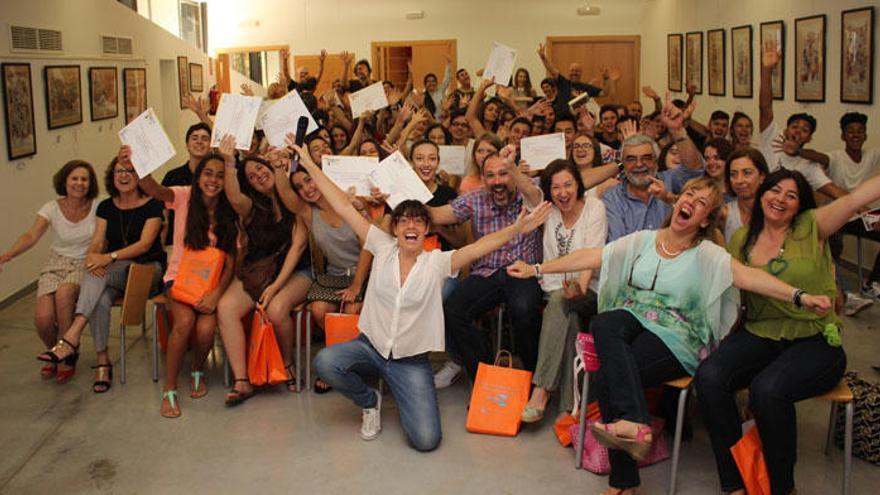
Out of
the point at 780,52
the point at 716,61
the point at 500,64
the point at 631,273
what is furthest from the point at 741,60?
the point at 631,273

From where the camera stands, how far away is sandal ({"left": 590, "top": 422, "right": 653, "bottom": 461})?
336cm

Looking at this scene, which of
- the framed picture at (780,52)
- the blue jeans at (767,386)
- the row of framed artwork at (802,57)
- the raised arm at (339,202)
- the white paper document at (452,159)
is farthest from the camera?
the framed picture at (780,52)

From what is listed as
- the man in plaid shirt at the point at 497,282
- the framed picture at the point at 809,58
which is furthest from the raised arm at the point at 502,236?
the framed picture at the point at 809,58

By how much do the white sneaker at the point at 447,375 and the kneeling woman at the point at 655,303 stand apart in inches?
49.7

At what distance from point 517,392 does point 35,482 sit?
239 cm

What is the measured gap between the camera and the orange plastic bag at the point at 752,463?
3398 millimetres

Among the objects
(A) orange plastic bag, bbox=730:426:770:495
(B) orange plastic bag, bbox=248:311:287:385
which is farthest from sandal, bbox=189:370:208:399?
(A) orange plastic bag, bbox=730:426:770:495

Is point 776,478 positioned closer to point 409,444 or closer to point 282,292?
point 409,444

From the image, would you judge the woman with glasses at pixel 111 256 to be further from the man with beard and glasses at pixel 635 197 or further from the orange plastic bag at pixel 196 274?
the man with beard and glasses at pixel 635 197

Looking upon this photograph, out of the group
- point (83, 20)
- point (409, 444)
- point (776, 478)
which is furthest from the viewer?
point (83, 20)

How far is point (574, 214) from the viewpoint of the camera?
4566mm

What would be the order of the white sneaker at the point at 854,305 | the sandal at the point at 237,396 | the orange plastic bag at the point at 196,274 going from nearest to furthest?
the sandal at the point at 237,396 < the orange plastic bag at the point at 196,274 < the white sneaker at the point at 854,305

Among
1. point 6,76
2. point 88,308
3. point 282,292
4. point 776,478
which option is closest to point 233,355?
point 282,292

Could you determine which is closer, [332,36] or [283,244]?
[283,244]
